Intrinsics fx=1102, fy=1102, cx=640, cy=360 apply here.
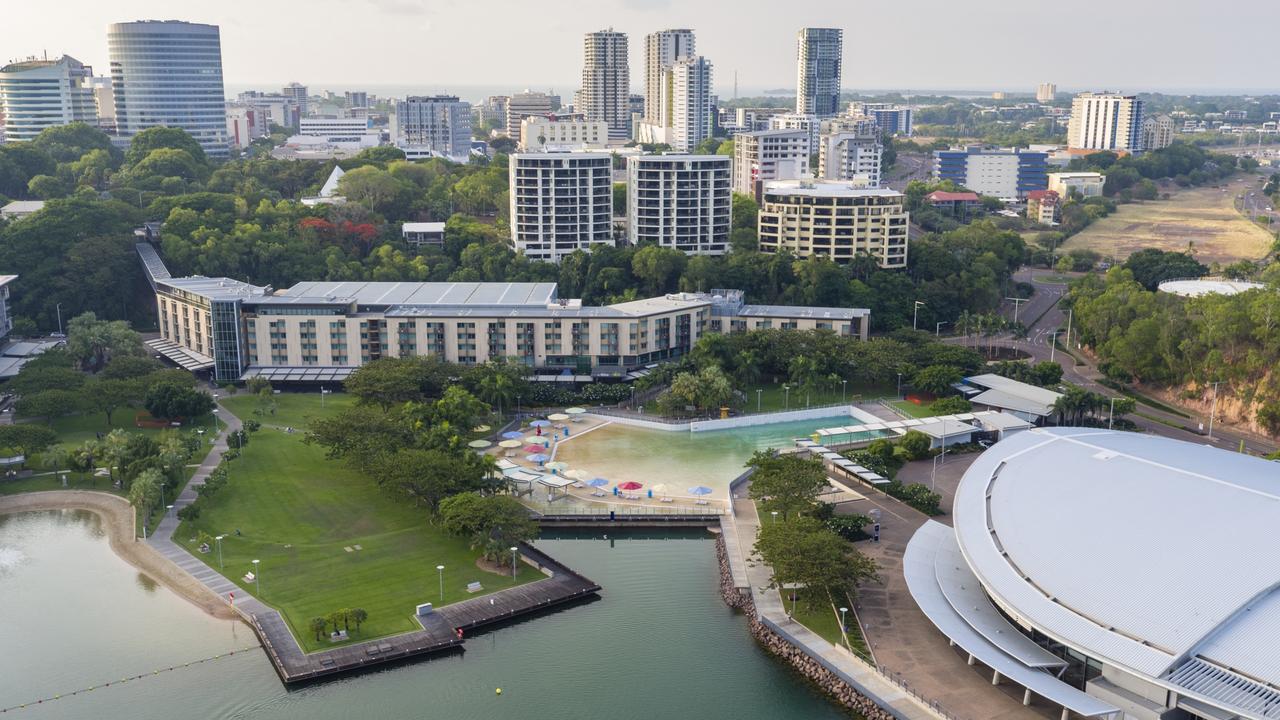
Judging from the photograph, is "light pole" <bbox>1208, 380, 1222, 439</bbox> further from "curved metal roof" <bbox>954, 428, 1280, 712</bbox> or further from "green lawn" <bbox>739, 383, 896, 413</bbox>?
"curved metal roof" <bbox>954, 428, 1280, 712</bbox>

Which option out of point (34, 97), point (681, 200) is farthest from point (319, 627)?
point (34, 97)

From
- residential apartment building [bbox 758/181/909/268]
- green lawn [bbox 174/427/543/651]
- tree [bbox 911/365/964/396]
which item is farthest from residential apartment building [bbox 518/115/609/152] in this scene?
green lawn [bbox 174/427/543/651]

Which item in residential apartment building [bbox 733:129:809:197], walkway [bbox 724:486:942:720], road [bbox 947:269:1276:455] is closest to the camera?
walkway [bbox 724:486:942:720]

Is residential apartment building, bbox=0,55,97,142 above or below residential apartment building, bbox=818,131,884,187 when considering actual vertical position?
above

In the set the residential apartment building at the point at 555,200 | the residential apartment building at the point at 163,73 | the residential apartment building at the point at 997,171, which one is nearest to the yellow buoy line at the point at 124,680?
the residential apartment building at the point at 555,200

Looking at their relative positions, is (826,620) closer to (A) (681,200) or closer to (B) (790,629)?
(B) (790,629)

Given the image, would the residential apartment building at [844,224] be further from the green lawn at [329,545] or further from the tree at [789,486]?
the green lawn at [329,545]
